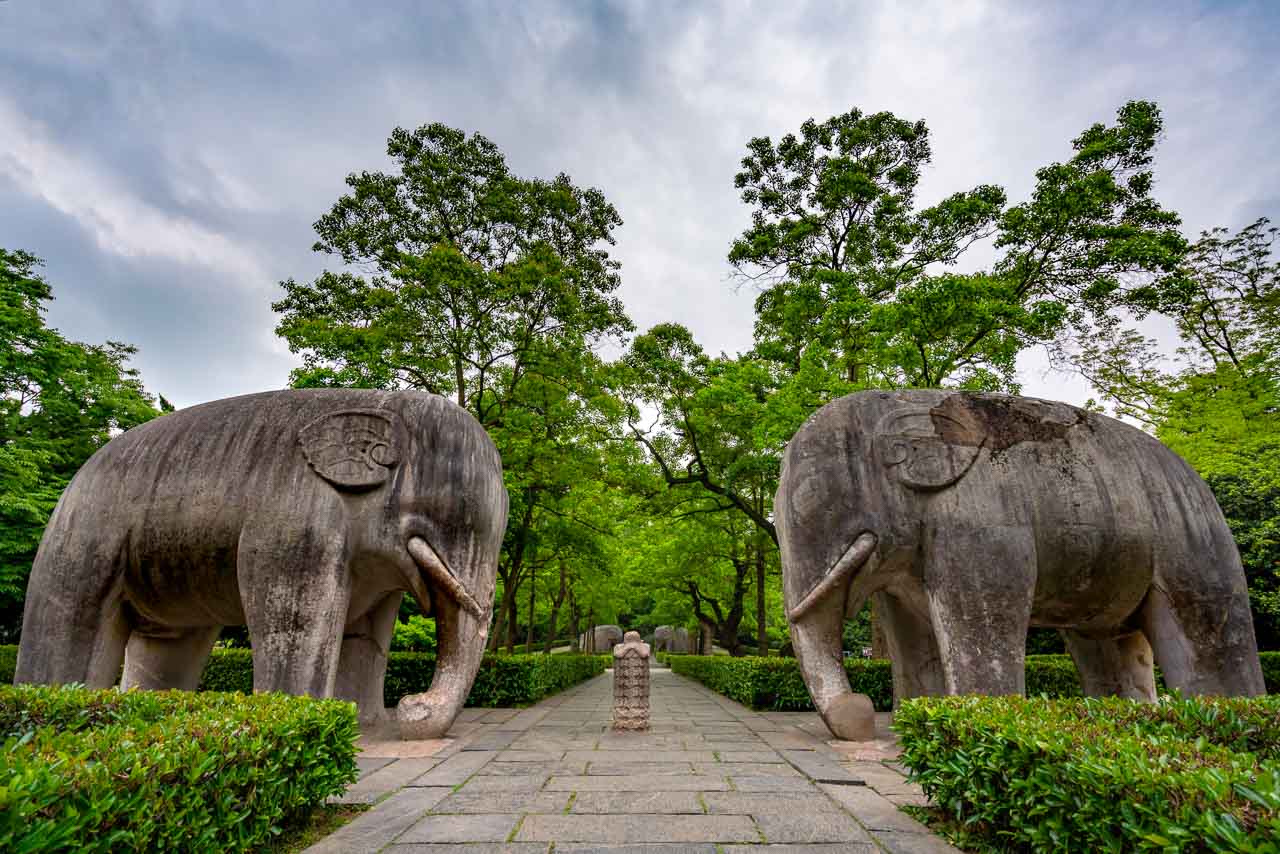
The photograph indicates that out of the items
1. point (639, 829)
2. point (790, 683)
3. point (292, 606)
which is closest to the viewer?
point (639, 829)

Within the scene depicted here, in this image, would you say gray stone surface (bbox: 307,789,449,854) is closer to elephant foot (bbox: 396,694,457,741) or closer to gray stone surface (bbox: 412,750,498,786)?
gray stone surface (bbox: 412,750,498,786)

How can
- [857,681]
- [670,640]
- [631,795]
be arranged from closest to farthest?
[631,795]
[857,681]
[670,640]

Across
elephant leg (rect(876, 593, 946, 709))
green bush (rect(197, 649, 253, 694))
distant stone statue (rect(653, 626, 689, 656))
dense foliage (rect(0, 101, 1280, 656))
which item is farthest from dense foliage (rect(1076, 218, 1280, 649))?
distant stone statue (rect(653, 626, 689, 656))

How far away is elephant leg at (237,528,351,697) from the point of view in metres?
5.16

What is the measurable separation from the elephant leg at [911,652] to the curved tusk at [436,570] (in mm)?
4270

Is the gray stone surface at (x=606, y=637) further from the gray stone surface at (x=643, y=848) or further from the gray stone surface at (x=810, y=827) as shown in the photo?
the gray stone surface at (x=643, y=848)

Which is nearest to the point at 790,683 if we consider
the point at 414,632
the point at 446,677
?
the point at 446,677

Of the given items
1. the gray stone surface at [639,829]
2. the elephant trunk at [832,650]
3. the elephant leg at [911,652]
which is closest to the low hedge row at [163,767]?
the gray stone surface at [639,829]

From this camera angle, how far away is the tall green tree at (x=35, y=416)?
13141 mm

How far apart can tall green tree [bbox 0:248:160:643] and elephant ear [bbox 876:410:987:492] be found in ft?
49.7

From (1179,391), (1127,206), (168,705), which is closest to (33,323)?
(168,705)

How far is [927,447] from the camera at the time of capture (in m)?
5.98

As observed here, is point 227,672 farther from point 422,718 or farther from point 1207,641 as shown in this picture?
point 1207,641

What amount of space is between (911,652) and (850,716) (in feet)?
4.78
